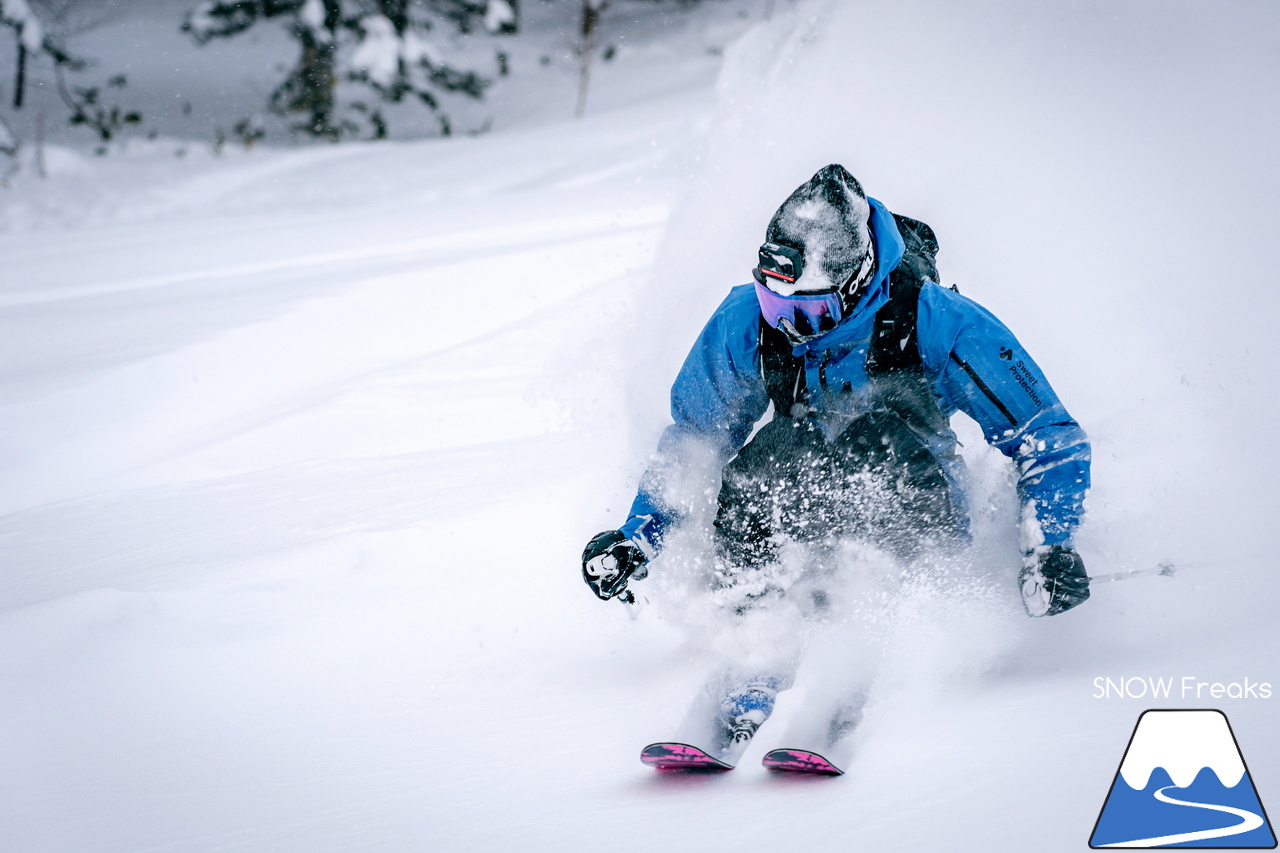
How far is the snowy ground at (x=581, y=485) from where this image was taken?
72.7 inches

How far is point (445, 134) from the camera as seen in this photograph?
645 inches

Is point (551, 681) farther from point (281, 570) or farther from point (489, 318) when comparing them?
point (489, 318)

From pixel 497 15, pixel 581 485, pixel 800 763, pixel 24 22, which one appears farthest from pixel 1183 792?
pixel 24 22

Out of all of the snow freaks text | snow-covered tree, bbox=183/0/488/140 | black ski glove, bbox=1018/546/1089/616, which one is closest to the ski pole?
black ski glove, bbox=1018/546/1089/616

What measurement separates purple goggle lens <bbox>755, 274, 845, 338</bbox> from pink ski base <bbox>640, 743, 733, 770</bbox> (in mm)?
978

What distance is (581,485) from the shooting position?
11.1ft

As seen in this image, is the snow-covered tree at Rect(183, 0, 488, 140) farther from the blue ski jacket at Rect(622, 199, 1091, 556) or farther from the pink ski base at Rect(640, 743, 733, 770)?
the pink ski base at Rect(640, 743, 733, 770)

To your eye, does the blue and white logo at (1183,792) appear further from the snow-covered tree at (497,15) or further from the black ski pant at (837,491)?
the snow-covered tree at (497,15)

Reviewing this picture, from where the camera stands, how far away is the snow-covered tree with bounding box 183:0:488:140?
13.5 meters

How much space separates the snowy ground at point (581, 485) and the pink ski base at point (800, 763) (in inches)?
1.5

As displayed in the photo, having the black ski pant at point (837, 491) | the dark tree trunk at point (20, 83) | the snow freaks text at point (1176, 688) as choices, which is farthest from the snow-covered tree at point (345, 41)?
the snow freaks text at point (1176, 688)

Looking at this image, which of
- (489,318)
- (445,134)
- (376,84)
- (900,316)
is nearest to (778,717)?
(900,316)

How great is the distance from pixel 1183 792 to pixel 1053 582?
1.72 feet

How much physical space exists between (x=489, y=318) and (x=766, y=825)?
4.25 meters
